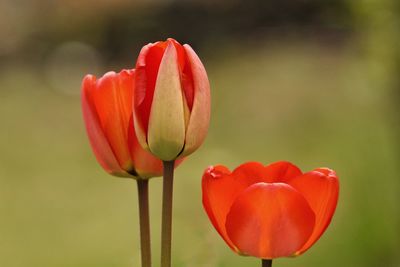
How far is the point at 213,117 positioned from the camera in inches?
199

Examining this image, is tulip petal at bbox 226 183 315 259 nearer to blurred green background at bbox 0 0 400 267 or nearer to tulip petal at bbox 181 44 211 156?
tulip petal at bbox 181 44 211 156

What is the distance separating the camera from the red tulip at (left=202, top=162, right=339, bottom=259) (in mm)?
646

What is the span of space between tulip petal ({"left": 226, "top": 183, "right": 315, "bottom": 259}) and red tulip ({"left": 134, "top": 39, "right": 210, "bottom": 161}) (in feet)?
0.17

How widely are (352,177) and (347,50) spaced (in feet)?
8.98

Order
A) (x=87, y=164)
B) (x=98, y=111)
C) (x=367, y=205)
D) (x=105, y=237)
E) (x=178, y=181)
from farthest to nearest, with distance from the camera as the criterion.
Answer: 1. (x=87, y=164)
2. (x=178, y=181)
3. (x=105, y=237)
4. (x=367, y=205)
5. (x=98, y=111)

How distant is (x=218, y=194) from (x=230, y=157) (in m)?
3.66

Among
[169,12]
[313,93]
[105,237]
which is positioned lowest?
[105,237]

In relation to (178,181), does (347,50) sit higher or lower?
higher

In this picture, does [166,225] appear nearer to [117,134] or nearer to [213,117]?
[117,134]

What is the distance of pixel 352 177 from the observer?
357cm

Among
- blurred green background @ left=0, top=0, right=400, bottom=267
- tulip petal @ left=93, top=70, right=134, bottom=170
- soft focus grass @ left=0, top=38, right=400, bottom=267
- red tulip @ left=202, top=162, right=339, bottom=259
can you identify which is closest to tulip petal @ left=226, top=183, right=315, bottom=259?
red tulip @ left=202, top=162, right=339, bottom=259

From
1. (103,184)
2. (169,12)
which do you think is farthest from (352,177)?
(169,12)

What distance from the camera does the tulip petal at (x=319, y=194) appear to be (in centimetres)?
66

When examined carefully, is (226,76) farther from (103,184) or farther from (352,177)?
(352,177)
